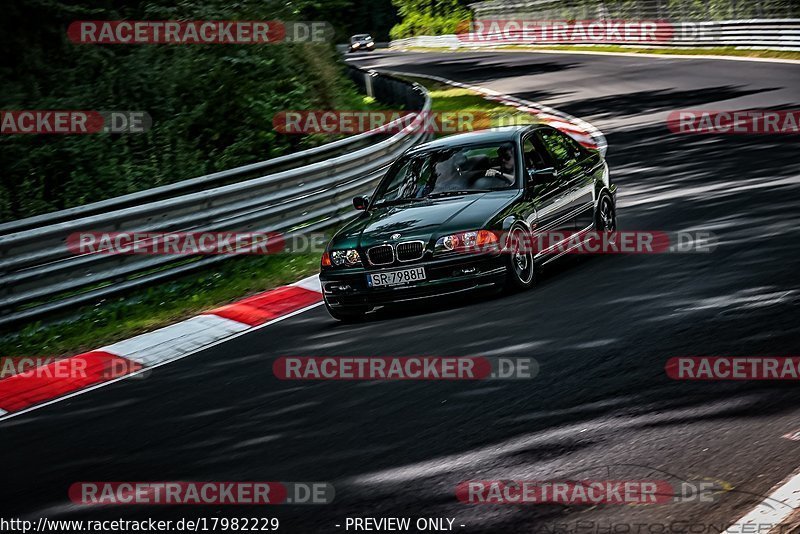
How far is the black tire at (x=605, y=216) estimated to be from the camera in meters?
10.6

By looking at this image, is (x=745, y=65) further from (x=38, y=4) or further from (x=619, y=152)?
(x=38, y=4)

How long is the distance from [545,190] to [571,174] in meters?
0.73

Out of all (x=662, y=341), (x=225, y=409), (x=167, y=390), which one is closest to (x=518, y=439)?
(x=662, y=341)

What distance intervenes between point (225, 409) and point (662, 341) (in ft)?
9.29

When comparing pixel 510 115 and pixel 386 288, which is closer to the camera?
pixel 386 288

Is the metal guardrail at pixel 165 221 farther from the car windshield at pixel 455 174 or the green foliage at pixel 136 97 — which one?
the car windshield at pixel 455 174

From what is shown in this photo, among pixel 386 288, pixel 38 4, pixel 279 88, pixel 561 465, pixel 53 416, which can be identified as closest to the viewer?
pixel 561 465

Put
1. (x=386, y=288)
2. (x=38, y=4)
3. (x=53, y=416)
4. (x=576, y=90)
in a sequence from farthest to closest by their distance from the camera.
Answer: (x=576, y=90)
(x=38, y=4)
(x=386, y=288)
(x=53, y=416)

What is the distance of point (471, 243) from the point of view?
8.65 metres

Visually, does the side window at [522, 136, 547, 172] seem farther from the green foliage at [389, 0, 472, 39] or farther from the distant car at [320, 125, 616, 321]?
the green foliage at [389, 0, 472, 39]

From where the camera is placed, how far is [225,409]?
22.6 feet
